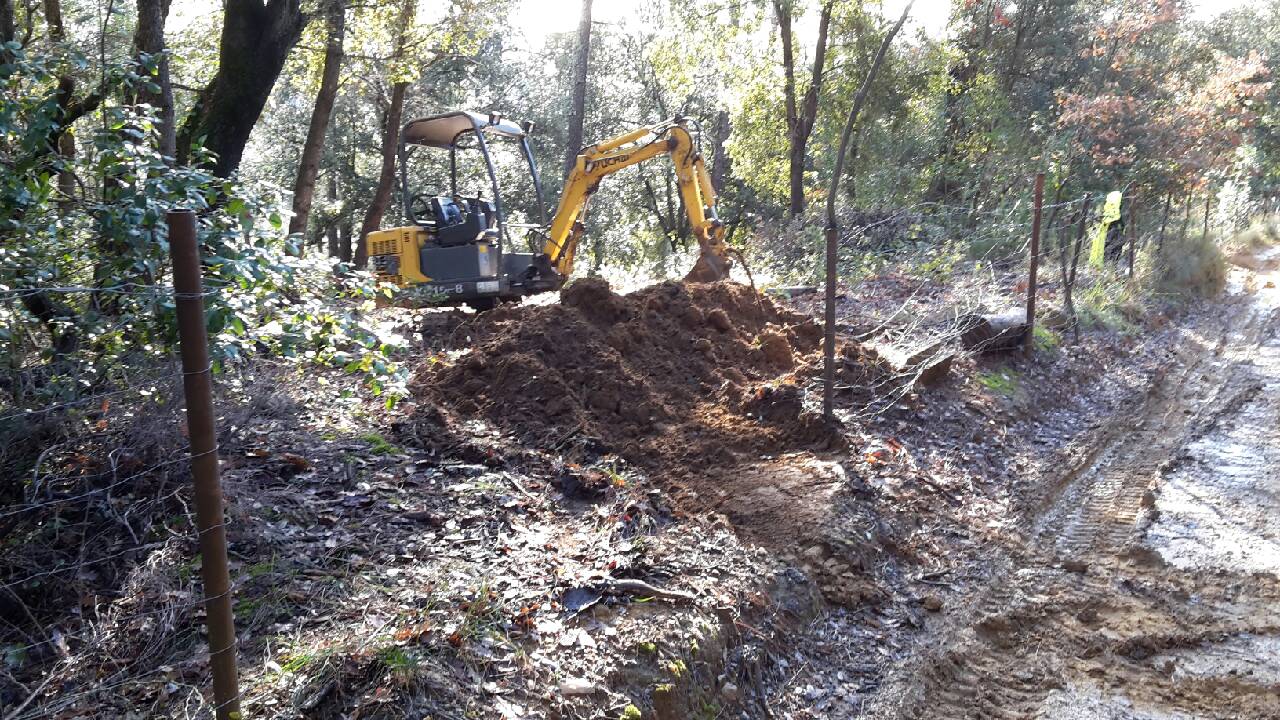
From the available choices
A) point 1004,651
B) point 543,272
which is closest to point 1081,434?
point 1004,651

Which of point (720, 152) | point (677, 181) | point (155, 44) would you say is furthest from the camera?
point (720, 152)

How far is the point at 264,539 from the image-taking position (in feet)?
14.4

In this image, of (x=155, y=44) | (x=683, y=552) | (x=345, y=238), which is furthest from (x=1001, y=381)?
(x=345, y=238)

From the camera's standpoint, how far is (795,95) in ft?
66.0

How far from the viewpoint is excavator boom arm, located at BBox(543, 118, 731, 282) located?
462 inches

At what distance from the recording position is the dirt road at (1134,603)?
4.34m

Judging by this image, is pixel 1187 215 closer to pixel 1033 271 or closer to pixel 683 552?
pixel 1033 271

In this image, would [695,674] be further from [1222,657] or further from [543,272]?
[543,272]

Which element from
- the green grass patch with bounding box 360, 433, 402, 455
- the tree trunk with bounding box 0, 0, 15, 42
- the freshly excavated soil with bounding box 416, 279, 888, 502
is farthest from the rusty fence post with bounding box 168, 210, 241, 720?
the tree trunk with bounding box 0, 0, 15, 42

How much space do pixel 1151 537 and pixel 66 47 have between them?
24.1ft

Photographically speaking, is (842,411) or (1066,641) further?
(842,411)

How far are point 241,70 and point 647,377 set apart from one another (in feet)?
13.5

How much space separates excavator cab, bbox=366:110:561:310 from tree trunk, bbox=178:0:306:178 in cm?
466

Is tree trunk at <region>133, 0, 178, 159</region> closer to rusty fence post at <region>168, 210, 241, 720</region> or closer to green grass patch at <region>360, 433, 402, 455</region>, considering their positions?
green grass patch at <region>360, 433, 402, 455</region>
